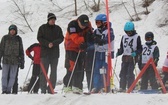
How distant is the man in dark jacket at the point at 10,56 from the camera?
869cm

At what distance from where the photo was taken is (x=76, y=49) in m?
7.80

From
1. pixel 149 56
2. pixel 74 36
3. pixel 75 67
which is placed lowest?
pixel 75 67

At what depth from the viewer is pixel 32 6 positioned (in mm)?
21969

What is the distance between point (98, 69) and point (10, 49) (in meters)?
2.10

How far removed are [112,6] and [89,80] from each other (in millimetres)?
11295

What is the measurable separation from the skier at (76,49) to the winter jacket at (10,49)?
153 centimetres

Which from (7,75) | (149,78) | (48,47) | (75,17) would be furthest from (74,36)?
(75,17)

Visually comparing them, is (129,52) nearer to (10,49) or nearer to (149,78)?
(149,78)

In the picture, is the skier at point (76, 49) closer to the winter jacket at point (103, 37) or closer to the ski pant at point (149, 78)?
the winter jacket at point (103, 37)

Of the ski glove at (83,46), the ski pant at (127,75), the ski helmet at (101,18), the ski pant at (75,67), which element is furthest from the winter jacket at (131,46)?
the ski glove at (83,46)

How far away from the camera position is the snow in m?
6.09

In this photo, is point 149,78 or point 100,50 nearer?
point 100,50

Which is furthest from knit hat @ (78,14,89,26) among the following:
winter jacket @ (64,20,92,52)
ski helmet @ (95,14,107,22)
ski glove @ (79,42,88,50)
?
ski helmet @ (95,14,107,22)

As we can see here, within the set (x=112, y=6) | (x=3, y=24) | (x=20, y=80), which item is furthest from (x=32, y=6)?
(x=20, y=80)
